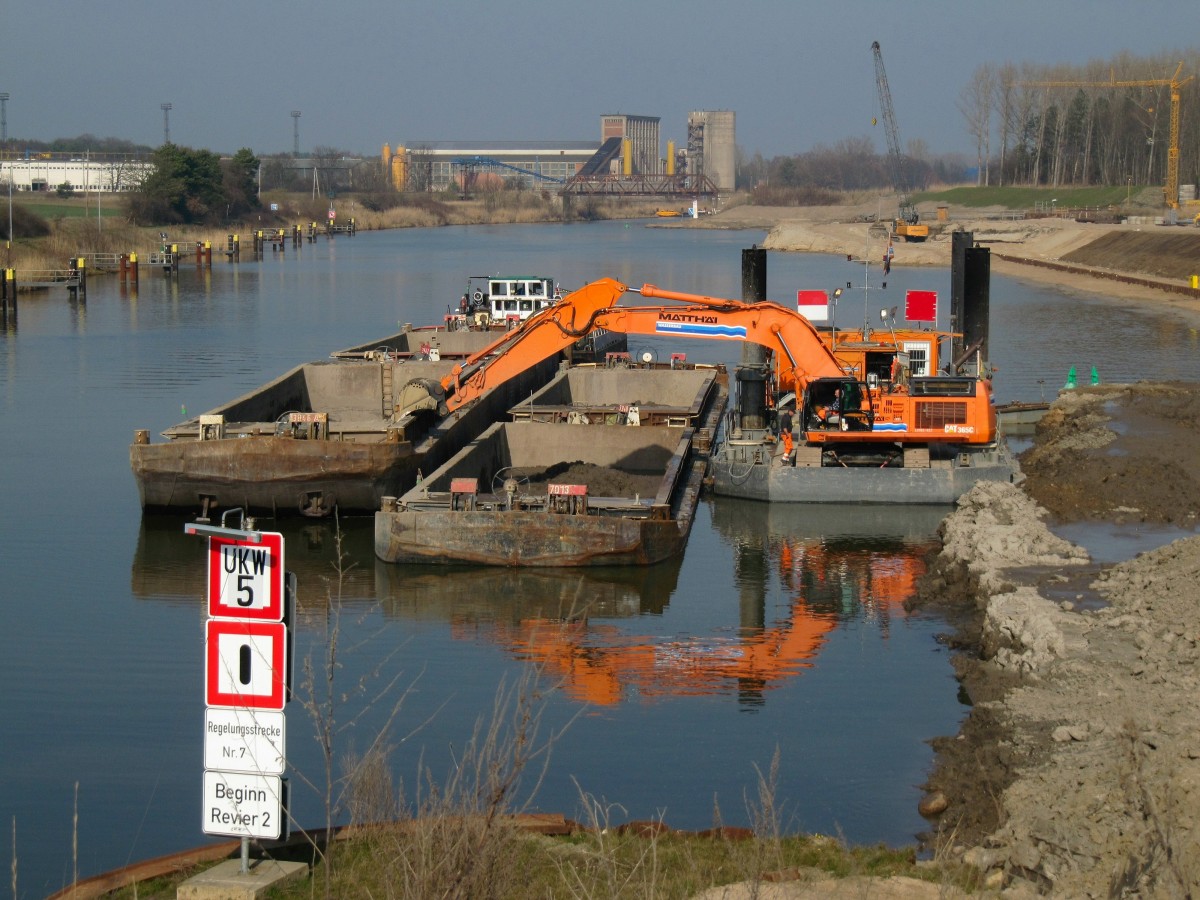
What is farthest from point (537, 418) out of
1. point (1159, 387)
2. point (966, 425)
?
point (1159, 387)

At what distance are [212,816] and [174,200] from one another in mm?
110456

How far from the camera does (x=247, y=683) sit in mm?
7773

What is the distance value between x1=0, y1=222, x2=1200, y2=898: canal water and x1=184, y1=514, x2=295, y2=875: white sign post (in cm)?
42

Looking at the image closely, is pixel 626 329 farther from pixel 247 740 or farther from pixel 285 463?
pixel 247 740

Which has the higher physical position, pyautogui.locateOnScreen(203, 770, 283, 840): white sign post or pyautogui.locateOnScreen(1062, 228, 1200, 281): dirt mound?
pyautogui.locateOnScreen(1062, 228, 1200, 281): dirt mound

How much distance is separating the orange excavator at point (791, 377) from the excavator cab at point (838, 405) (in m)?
0.02

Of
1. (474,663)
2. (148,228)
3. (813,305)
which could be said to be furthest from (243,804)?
(148,228)

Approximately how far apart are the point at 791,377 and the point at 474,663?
1124 cm

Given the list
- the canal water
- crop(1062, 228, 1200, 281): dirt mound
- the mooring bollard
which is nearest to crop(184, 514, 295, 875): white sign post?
the canal water

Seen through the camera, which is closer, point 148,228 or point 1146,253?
point 1146,253

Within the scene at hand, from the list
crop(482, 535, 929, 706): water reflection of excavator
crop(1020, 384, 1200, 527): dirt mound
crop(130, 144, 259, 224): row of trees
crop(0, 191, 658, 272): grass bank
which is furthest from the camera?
crop(130, 144, 259, 224): row of trees

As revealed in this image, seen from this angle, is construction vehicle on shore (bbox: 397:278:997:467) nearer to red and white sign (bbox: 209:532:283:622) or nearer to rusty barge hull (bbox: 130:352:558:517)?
rusty barge hull (bbox: 130:352:558:517)

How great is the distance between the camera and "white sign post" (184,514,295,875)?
7.71m

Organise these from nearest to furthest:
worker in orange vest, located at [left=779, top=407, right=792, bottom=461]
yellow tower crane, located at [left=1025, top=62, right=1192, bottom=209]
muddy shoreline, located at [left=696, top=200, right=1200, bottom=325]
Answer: worker in orange vest, located at [left=779, top=407, right=792, bottom=461], muddy shoreline, located at [left=696, top=200, right=1200, bottom=325], yellow tower crane, located at [left=1025, top=62, right=1192, bottom=209]
